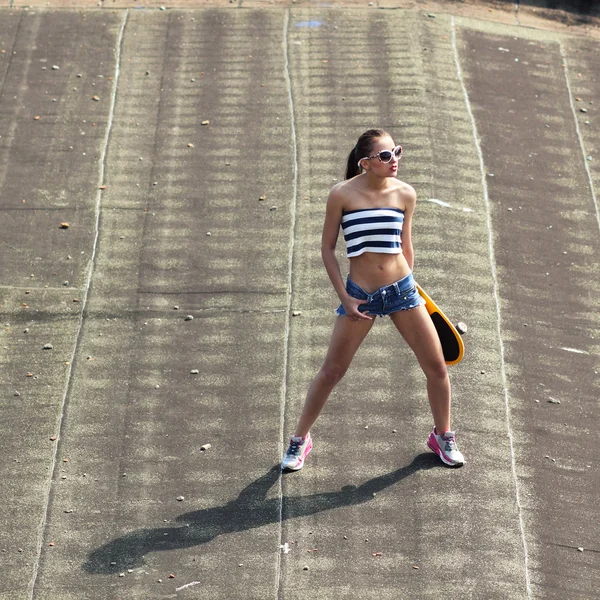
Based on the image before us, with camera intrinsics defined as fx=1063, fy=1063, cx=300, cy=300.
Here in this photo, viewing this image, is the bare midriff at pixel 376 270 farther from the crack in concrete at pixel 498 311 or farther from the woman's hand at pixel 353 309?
the crack in concrete at pixel 498 311

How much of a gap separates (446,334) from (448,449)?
69 centimetres

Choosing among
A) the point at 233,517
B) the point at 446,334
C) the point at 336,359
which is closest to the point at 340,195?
the point at 336,359

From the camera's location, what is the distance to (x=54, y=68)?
10305 mm

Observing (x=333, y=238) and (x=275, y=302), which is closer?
(x=333, y=238)

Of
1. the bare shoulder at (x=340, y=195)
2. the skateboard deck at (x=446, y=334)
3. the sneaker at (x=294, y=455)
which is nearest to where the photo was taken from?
the bare shoulder at (x=340, y=195)

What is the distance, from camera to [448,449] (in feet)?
20.4

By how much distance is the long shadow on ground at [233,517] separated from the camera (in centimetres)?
570

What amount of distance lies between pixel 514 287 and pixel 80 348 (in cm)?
318

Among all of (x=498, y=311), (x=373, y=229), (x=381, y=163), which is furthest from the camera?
(x=498, y=311)

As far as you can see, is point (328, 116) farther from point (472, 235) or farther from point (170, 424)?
point (170, 424)

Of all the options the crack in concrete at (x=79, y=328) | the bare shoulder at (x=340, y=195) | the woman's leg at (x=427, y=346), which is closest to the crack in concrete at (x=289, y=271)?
the woman's leg at (x=427, y=346)

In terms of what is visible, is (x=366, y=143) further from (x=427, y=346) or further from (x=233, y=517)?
(x=233, y=517)

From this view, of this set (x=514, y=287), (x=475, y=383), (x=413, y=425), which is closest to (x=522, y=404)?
(x=475, y=383)

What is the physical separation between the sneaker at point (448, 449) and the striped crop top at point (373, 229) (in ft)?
4.04
